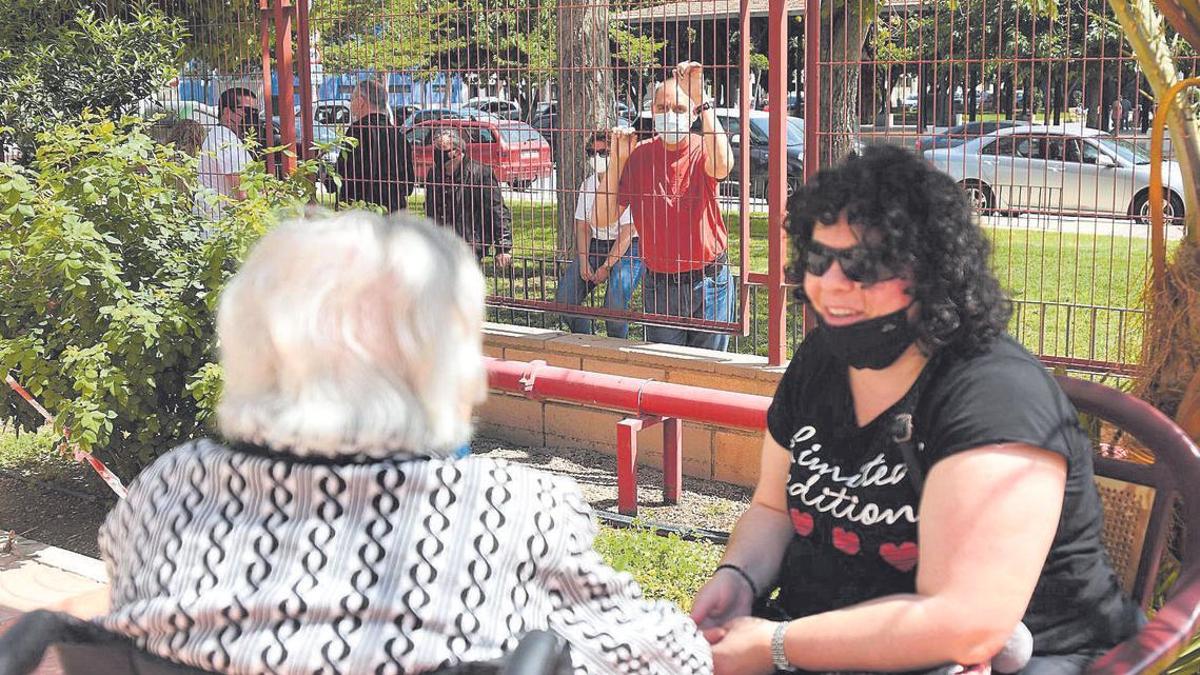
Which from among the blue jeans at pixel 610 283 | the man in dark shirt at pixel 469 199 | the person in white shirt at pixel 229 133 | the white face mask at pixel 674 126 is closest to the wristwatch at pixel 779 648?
the white face mask at pixel 674 126

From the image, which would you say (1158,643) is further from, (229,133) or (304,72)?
(229,133)

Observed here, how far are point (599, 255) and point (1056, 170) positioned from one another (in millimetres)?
2247

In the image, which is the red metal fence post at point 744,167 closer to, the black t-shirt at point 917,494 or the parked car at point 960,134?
the parked car at point 960,134

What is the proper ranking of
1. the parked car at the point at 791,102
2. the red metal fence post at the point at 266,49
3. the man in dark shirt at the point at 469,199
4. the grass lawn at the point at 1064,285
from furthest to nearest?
the red metal fence post at the point at 266,49 < the man in dark shirt at the point at 469,199 < the parked car at the point at 791,102 < the grass lawn at the point at 1064,285

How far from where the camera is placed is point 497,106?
256 inches

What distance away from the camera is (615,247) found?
6246 millimetres

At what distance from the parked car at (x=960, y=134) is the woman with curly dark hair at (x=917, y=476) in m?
2.74

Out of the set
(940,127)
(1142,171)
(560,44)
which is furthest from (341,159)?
(1142,171)

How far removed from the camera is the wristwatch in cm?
222

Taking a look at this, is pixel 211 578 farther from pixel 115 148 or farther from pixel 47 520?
pixel 47 520

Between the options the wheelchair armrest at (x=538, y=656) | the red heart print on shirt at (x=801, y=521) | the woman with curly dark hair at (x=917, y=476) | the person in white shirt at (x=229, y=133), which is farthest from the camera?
the person in white shirt at (x=229, y=133)

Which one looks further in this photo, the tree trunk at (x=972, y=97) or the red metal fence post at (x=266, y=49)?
the red metal fence post at (x=266, y=49)

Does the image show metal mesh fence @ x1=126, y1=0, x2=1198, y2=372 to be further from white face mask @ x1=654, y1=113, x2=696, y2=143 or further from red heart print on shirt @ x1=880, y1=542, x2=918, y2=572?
red heart print on shirt @ x1=880, y1=542, x2=918, y2=572

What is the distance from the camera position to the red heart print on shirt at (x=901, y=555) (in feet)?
7.20
